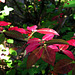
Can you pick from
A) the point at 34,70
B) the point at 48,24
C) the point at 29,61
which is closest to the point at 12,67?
the point at 34,70

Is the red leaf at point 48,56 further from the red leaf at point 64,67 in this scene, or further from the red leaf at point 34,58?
the red leaf at point 64,67

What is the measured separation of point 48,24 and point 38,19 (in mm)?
608

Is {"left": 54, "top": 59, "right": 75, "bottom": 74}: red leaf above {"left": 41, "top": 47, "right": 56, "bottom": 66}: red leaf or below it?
below

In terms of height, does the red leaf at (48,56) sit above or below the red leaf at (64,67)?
above

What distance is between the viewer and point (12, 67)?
4.10 feet

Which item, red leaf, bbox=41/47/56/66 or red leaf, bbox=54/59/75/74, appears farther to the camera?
red leaf, bbox=54/59/75/74

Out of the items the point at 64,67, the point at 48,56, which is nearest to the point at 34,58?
the point at 48,56

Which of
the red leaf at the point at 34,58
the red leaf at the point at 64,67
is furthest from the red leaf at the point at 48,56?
the red leaf at the point at 64,67

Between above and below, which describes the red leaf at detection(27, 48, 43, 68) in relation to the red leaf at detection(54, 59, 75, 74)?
above

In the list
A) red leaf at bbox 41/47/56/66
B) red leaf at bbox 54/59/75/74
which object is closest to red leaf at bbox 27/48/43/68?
red leaf at bbox 41/47/56/66

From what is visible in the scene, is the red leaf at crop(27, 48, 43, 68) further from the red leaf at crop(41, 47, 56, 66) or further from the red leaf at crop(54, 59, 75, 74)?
the red leaf at crop(54, 59, 75, 74)

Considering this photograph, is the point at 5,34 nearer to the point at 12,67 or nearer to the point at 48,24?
the point at 12,67

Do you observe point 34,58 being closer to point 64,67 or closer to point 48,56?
point 48,56

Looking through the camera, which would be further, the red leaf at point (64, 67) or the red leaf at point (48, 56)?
the red leaf at point (64, 67)
